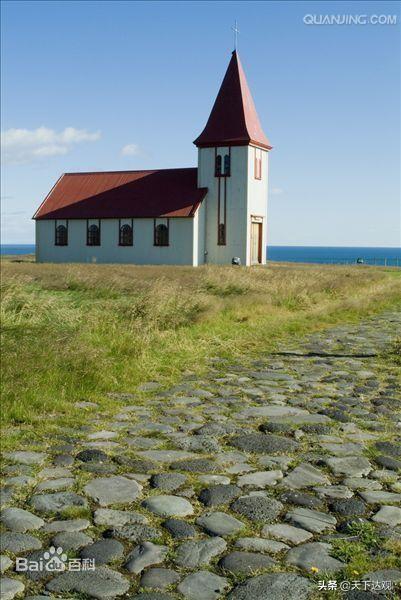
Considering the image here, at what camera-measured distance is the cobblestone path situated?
297 centimetres

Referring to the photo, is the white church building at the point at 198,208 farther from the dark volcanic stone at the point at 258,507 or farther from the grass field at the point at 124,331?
the dark volcanic stone at the point at 258,507

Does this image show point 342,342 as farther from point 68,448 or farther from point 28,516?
point 28,516

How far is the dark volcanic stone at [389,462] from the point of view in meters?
4.41

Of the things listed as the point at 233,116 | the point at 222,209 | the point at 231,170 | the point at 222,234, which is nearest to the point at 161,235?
the point at 222,234

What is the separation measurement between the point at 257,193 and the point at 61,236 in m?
13.5

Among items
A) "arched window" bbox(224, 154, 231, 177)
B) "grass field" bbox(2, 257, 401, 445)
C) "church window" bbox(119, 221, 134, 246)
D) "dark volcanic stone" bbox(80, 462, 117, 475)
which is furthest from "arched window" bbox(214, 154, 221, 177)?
"dark volcanic stone" bbox(80, 462, 117, 475)

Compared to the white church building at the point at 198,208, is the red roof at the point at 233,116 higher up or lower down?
higher up

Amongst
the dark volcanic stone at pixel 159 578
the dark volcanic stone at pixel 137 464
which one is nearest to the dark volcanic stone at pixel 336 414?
the dark volcanic stone at pixel 137 464

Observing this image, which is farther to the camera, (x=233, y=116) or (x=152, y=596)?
(x=233, y=116)

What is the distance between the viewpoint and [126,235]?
1666 inches

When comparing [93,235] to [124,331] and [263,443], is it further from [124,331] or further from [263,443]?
[263,443]

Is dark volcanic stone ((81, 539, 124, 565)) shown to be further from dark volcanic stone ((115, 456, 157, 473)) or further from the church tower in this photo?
the church tower

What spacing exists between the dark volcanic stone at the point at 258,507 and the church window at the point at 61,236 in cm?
4174

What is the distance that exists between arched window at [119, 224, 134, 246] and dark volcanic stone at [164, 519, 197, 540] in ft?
128
